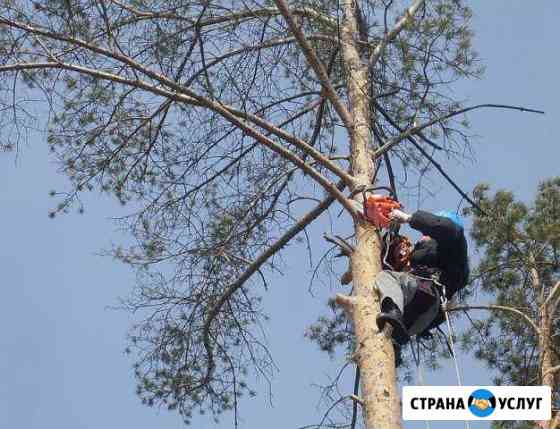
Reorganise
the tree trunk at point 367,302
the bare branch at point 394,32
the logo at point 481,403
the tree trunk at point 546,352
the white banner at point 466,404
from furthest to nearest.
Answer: the tree trunk at point 546,352 → the bare branch at point 394,32 → the logo at point 481,403 → the white banner at point 466,404 → the tree trunk at point 367,302

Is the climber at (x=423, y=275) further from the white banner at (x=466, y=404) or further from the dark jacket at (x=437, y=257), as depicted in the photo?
the white banner at (x=466, y=404)

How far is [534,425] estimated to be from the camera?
8.49 meters

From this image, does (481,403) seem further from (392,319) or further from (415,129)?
(415,129)

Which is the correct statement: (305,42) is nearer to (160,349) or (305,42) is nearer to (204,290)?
(204,290)

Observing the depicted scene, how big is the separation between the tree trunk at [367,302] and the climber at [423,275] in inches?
3.3

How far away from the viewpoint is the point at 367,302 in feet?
16.0

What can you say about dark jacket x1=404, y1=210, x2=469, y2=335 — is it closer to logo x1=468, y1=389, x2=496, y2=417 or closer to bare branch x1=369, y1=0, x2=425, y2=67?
logo x1=468, y1=389, x2=496, y2=417

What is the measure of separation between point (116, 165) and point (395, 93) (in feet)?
6.05

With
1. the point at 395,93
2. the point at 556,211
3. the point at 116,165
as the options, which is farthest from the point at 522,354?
the point at 116,165

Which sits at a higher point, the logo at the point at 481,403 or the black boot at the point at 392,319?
the black boot at the point at 392,319

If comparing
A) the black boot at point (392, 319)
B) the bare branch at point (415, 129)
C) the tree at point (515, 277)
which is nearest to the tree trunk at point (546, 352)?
the tree at point (515, 277)

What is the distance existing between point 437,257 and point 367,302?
0.41 m

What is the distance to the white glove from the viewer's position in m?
4.97

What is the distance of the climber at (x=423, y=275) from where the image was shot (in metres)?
4.77
